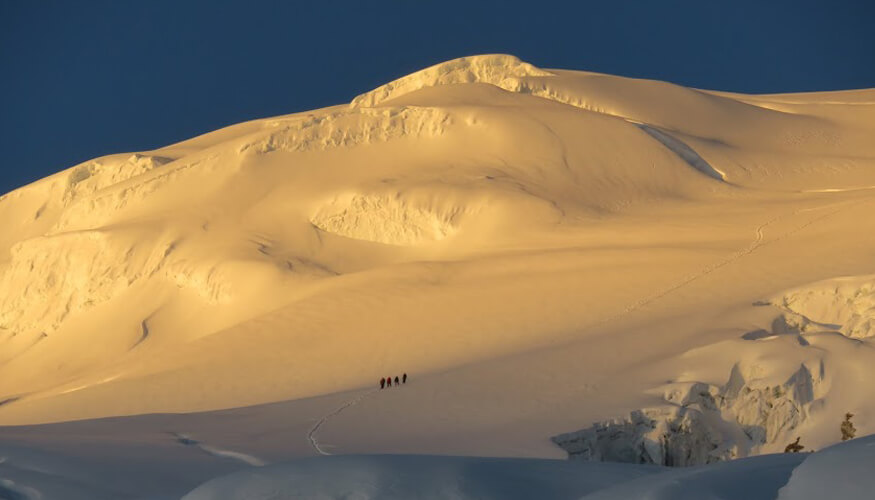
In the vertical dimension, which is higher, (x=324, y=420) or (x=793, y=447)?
(x=324, y=420)

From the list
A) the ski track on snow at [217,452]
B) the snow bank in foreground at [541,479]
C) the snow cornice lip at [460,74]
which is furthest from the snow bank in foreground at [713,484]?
the snow cornice lip at [460,74]

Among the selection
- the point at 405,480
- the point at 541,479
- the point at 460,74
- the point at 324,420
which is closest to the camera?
the point at 405,480

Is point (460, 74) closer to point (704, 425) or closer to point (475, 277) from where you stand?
point (475, 277)

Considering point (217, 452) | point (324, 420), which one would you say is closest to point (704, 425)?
point (324, 420)

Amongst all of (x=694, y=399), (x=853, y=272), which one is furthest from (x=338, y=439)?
(x=853, y=272)

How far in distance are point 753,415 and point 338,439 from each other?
373 inches

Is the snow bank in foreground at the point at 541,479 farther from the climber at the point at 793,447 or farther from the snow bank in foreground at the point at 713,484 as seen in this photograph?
the climber at the point at 793,447

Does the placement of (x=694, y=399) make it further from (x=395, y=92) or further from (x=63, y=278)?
(x=395, y=92)

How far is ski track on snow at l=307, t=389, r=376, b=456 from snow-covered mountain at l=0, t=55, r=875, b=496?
134mm

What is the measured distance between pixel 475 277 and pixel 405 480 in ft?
118

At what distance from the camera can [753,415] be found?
101 ft

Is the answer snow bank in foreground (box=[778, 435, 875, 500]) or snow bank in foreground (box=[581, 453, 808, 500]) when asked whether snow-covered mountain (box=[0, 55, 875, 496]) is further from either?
snow bank in foreground (box=[778, 435, 875, 500])

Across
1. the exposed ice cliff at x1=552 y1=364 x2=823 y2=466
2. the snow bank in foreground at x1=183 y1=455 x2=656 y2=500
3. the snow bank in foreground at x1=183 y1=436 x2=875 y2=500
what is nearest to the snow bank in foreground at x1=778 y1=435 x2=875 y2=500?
the snow bank in foreground at x1=183 y1=436 x2=875 y2=500

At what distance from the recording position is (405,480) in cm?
1417
